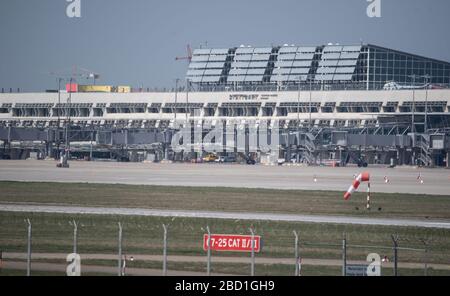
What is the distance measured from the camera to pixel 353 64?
179 meters

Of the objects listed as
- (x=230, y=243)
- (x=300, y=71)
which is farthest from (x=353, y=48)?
(x=230, y=243)

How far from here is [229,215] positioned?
49562 millimetres

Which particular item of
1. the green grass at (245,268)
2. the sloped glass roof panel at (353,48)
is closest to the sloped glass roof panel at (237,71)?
the sloped glass roof panel at (353,48)

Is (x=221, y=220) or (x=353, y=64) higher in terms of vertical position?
(x=353, y=64)

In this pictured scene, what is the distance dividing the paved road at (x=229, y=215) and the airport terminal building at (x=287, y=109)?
86680 millimetres

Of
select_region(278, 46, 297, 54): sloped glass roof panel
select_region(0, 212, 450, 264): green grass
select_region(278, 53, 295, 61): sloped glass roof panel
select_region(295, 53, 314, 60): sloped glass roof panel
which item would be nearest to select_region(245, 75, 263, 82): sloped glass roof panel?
select_region(278, 53, 295, 61): sloped glass roof panel

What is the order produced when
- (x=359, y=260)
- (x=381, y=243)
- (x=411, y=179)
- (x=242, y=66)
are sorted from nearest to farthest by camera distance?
(x=359, y=260) < (x=381, y=243) < (x=411, y=179) < (x=242, y=66)

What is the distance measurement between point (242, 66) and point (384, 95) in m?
43.8

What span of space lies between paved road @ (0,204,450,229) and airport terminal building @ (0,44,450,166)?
284 ft

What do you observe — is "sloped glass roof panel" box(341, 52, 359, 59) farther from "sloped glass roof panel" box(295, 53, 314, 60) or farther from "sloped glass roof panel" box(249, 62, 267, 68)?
"sloped glass roof panel" box(249, 62, 267, 68)

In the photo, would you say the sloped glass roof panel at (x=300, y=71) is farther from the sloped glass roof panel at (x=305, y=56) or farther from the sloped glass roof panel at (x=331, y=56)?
the sloped glass roof panel at (x=331, y=56)
